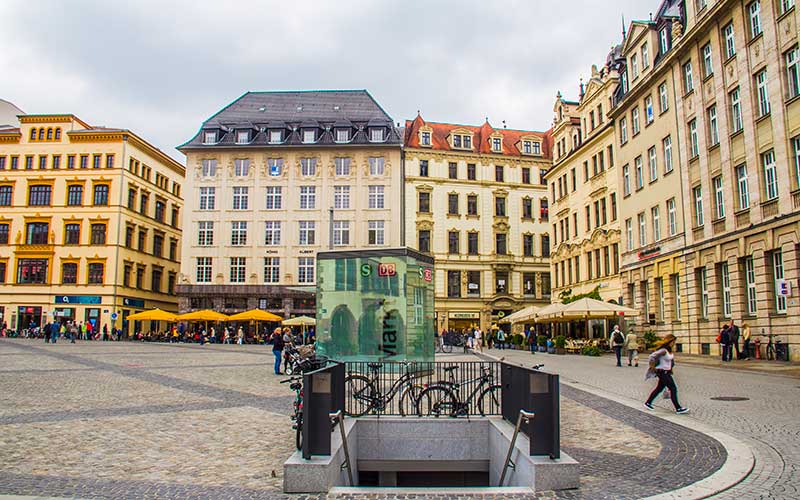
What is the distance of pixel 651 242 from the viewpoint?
122 feet

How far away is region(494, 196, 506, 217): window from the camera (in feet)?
214

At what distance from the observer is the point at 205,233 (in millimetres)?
62375

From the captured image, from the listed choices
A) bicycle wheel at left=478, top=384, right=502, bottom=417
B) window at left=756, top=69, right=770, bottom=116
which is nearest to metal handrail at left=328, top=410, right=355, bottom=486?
bicycle wheel at left=478, top=384, right=502, bottom=417

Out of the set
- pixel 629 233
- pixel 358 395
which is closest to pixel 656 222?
pixel 629 233

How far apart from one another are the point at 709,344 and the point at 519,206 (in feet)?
118

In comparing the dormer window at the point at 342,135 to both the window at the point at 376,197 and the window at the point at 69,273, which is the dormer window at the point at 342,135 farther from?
the window at the point at 69,273

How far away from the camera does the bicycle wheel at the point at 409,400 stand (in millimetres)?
11320

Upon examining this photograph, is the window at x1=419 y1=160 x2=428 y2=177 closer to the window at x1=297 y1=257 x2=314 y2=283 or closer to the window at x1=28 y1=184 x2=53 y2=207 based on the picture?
the window at x1=297 y1=257 x2=314 y2=283

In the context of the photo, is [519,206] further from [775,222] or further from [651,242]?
[775,222]

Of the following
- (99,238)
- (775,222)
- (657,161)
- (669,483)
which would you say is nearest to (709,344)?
(775,222)

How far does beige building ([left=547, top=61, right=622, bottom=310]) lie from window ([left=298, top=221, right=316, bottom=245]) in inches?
846

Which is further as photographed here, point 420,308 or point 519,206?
point 519,206

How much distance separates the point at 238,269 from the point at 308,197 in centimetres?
920

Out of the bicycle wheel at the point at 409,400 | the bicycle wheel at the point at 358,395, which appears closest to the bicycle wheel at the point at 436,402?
the bicycle wheel at the point at 409,400
